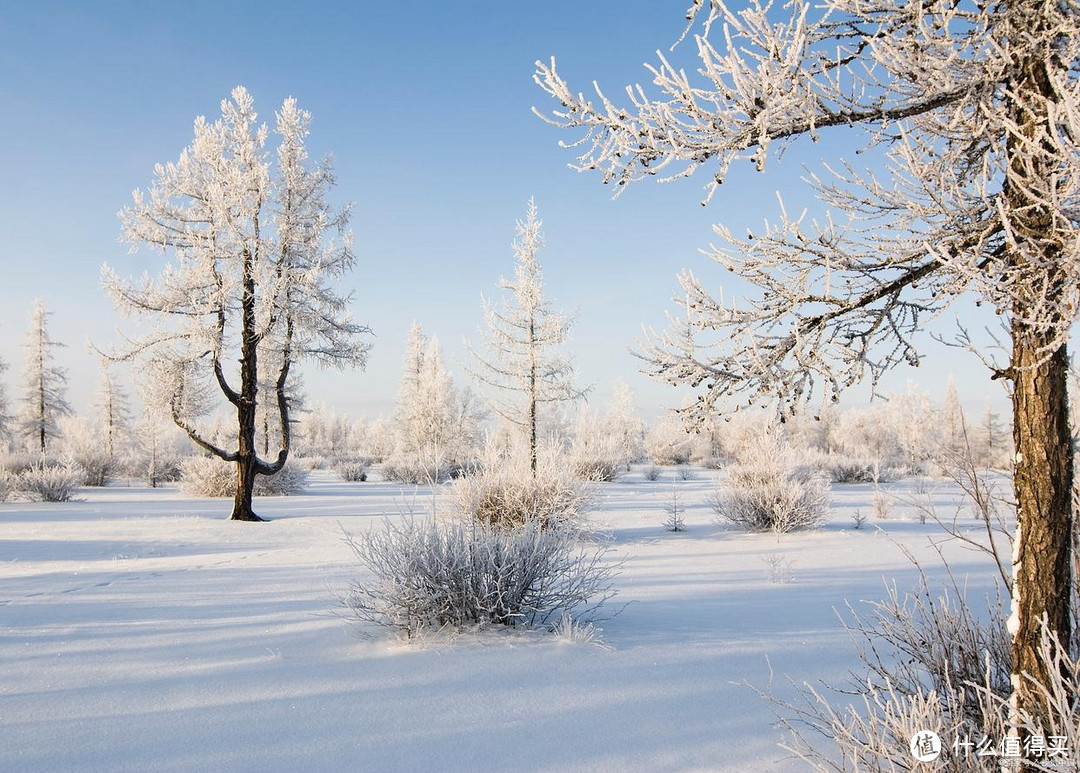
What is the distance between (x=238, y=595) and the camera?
564 centimetres

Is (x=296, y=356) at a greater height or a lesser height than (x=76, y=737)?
greater

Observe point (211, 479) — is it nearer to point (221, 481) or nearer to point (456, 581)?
point (221, 481)

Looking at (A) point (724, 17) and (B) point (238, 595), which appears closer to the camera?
(A) point (724, 17)

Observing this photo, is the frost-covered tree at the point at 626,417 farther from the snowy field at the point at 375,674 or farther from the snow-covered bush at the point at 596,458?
the snowy field at the point at 375,674

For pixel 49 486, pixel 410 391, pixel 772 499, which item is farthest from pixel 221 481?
pixel 410 391

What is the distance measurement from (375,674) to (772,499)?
315 inches

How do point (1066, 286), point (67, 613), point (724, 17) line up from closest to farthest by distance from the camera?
point (1066, 286) < point (724, 17) < point (67, 613)

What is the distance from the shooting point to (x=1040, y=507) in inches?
85.6

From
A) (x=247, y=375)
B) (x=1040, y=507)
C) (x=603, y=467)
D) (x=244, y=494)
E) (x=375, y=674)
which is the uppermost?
(x=247, y=375)

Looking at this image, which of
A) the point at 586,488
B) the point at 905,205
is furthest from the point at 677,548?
the point at 905,205

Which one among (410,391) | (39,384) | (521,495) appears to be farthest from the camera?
(410,391)

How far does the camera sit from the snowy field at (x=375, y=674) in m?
2.78

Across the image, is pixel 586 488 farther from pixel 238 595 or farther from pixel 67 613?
pixel 67 613

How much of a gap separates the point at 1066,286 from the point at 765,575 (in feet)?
17.8
